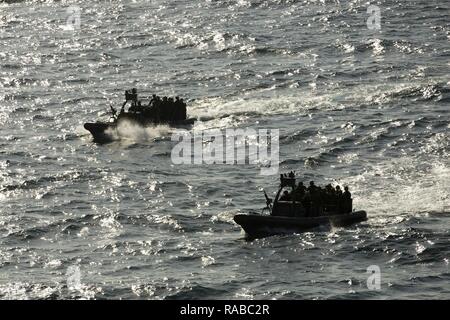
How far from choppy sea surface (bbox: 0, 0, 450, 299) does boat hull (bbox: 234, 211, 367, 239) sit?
448 millimetres

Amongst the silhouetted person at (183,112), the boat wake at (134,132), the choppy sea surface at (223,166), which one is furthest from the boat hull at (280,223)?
the silhouetted person at (183,112)

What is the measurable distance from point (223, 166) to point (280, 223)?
54.6 feet

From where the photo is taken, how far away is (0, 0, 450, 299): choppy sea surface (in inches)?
1831

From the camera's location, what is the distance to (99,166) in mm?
70062

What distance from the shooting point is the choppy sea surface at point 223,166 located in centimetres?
4650

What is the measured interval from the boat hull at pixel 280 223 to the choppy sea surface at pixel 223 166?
1.47 feet

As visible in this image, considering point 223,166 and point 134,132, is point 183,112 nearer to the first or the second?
point 134,132

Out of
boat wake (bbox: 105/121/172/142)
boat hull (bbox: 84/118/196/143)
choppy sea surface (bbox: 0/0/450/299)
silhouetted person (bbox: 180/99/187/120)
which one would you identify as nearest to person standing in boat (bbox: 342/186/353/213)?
choppy sea surface (bbox: 0/0/450/299)

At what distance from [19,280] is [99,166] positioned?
78.7 ft

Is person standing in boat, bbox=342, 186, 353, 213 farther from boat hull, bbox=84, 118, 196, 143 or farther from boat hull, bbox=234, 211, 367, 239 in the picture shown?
boat hull, bbox=84, 118, 196, 143

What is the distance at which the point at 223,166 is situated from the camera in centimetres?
6725

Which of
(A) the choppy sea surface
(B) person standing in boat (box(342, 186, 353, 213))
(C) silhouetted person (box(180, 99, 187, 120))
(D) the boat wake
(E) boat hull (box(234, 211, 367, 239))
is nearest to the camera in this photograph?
(A) the choppy sea surface
